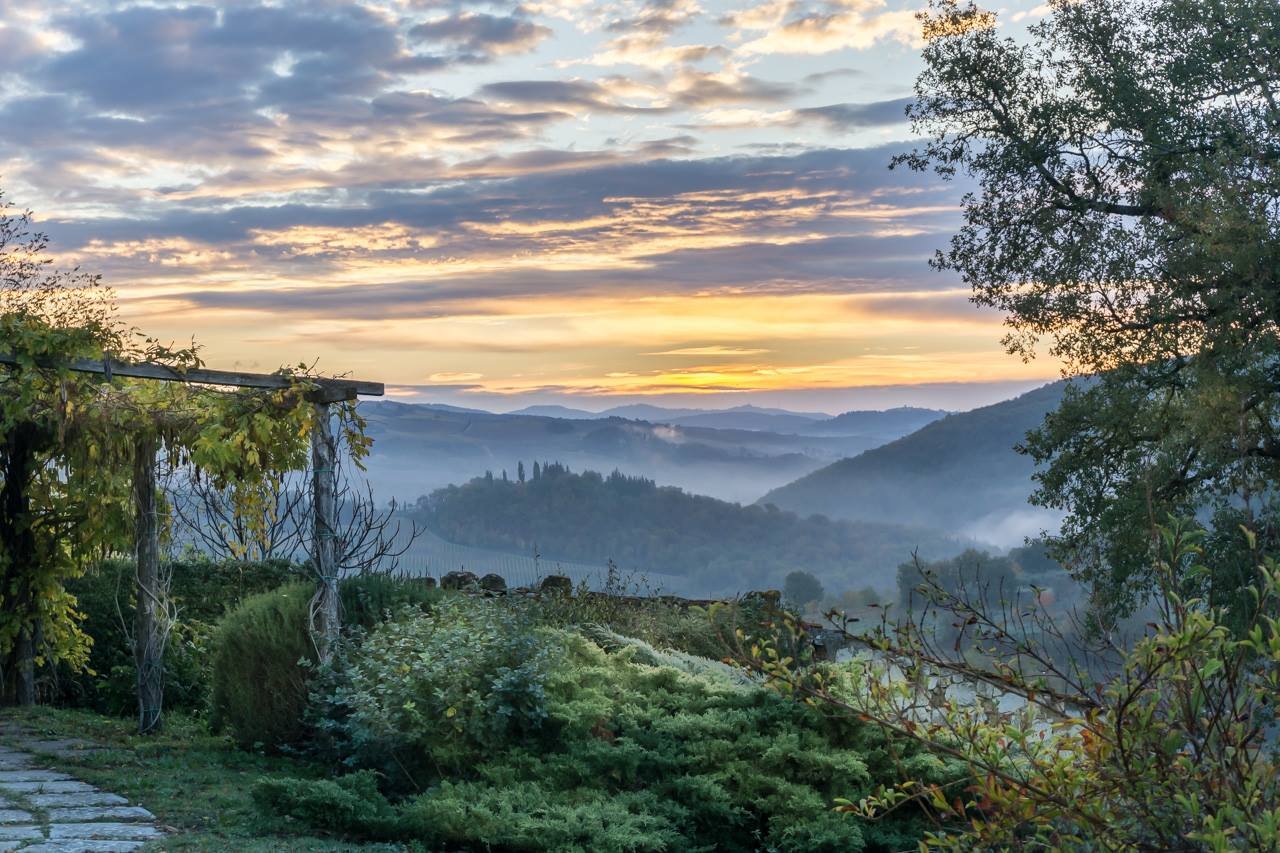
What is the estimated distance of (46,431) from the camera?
9031 mm

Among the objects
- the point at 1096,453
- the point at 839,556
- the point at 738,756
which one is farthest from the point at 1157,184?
the point at 839,556

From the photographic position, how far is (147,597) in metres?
8.34

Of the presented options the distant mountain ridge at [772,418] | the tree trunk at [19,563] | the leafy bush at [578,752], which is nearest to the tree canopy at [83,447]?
the tree trunk at [19,563]

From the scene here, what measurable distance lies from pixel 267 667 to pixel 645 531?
74422 mm

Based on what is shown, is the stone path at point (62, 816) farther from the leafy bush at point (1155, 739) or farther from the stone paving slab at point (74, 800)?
the leafy bush at point (1155, 739)

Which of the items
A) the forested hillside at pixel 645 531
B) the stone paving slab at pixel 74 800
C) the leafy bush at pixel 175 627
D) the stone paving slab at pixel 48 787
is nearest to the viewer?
the stone paving slab at pixel 74 800

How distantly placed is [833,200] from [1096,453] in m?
5.83

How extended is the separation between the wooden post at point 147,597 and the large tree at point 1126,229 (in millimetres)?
9250

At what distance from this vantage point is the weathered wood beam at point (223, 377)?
7891 millimetres

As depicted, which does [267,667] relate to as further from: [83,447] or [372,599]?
[83,447]

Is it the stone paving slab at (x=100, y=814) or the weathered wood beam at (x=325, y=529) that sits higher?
the weathered wood beam at (x=325, y=529)

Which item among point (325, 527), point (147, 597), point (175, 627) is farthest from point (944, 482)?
point (325, 527)

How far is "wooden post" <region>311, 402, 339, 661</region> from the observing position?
7.66 metres

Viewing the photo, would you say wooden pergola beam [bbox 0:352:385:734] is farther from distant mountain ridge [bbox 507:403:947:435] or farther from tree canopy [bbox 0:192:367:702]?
distant mountain ridge [bbox 507:403:947:435]
